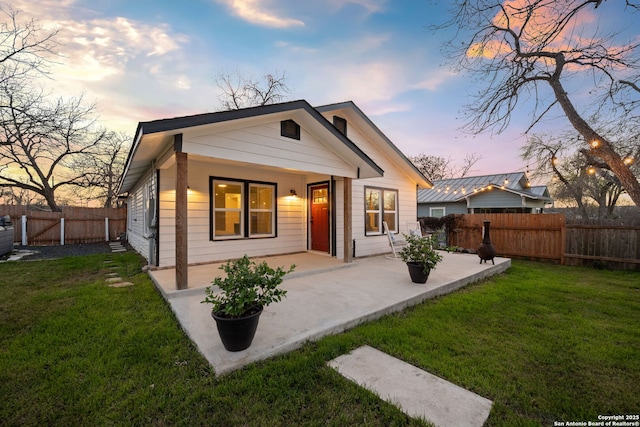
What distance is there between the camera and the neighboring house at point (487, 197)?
47.1 feet

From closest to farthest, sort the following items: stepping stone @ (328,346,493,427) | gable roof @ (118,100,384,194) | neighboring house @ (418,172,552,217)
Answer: stepping stone @ (328,346,493,427)
gable roof @ (118,100,384,194)
neighboring house @ (418,172,552,217)

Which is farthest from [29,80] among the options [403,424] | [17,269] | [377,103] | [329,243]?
[403,424]

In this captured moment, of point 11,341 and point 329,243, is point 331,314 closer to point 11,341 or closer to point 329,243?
point 11,341

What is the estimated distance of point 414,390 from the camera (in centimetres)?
203

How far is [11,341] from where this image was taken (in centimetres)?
278

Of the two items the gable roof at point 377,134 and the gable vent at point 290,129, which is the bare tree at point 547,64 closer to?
the gable roof at point 377,134

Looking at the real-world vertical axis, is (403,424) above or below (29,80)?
Result: below

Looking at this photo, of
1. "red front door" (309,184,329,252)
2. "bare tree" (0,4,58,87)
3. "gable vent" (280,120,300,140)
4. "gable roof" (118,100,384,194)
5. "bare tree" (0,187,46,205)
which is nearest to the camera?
"gable roof" (118,100,384,194)

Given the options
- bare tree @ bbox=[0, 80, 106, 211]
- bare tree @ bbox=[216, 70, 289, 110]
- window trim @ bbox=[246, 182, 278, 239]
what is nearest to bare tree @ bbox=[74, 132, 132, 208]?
bare tree @ bbox=[0, 80, 106, 211]

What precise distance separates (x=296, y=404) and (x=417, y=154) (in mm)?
25040

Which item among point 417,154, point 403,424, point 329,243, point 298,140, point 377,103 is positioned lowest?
point 403,424

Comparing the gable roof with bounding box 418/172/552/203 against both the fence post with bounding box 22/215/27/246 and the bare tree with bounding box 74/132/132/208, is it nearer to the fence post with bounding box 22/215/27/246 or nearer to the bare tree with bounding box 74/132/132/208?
the bare tree with bounding box 74/132/132/208

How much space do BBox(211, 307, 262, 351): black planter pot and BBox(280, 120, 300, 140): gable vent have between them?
372 centimetres

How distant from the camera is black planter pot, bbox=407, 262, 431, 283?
15.4 ft
